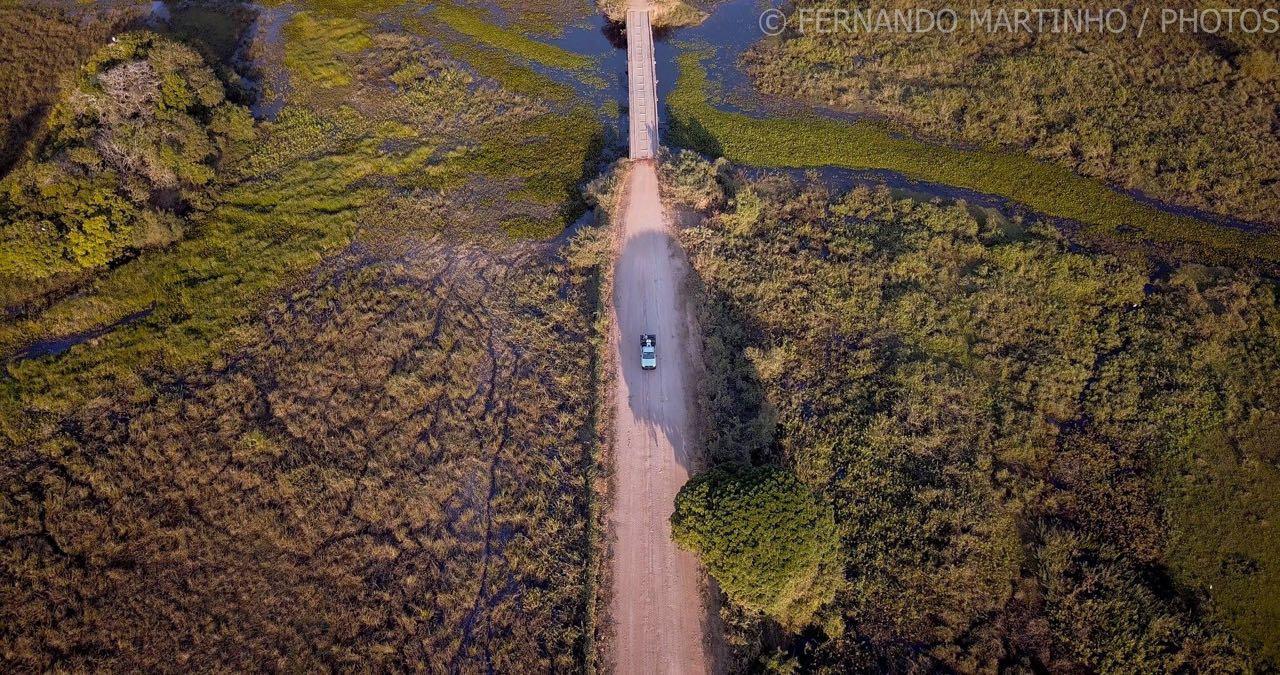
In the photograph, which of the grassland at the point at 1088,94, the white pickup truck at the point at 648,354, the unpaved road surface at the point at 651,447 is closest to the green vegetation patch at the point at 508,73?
the unpaved road surface at the point at 651,447

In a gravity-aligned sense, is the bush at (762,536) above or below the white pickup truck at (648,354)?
below

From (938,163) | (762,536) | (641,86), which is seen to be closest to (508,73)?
(641,86)

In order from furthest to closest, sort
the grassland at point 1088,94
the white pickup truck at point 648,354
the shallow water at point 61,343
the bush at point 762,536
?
the grassland at point 1088,94 < the shallow water at point 61,343 < the white pickup truck at point 648,354 < the bush at point 762,536

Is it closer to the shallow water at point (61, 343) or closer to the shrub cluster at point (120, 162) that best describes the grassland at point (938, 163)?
the shrub cluster at point (120, 162)

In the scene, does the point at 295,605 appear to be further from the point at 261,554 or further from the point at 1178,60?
the point at 1178,60

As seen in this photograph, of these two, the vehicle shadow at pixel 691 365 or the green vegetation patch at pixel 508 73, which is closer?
the vehicle shadow at pixel 691 365

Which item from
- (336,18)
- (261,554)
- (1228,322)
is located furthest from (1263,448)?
(336,18)

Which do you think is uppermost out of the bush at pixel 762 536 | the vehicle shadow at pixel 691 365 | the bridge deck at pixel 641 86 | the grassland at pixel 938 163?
the bridge deck at pixel 641 86
